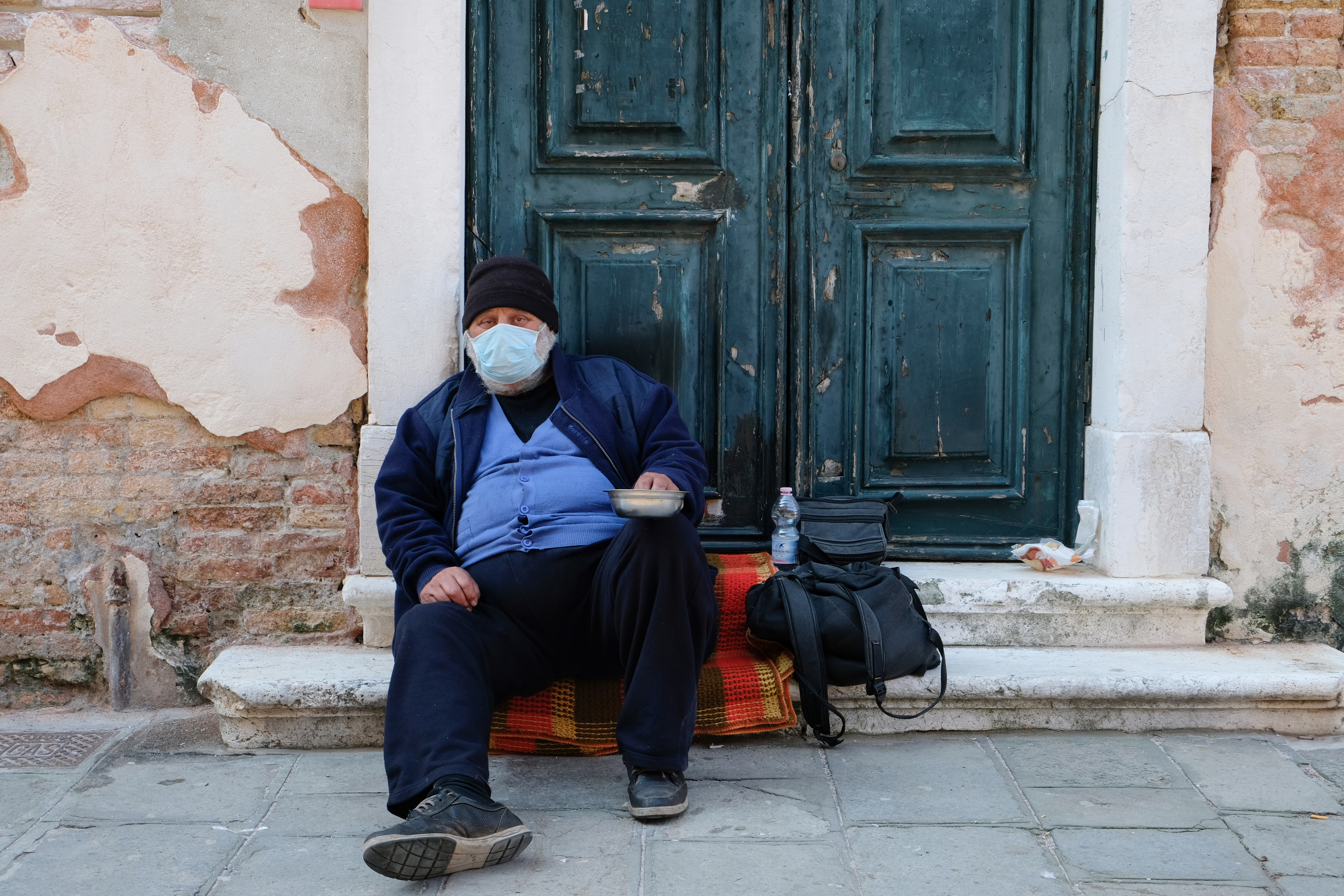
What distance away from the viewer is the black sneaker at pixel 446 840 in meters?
2.26

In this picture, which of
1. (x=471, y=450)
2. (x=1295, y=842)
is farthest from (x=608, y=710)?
(x=1295, y=842)

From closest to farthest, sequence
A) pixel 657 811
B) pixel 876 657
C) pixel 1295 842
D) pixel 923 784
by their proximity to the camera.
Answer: pixel 1295 842
pixel 657 811
pixel 923 784
pixel 876 657

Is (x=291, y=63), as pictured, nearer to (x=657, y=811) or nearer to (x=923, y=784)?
(x=657, y=811)

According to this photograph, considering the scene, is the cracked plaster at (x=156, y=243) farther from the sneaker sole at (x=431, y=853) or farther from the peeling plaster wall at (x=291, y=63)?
the sneaker sole at (x=431, y=853)

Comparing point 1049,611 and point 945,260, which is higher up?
point 945,260

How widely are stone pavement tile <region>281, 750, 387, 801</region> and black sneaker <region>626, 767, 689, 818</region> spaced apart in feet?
1.97

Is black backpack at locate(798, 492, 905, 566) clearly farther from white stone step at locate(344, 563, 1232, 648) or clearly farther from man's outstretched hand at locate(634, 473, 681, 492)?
man's outstretched hand at locate(634, 473, 681, 492)

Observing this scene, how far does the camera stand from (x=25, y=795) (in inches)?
110

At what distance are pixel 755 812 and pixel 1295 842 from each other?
118 centimetres

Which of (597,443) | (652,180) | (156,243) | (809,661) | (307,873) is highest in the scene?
(652,180)

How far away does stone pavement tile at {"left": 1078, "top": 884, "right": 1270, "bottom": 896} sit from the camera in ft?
7.35

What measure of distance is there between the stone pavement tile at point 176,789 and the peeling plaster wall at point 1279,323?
110 inches

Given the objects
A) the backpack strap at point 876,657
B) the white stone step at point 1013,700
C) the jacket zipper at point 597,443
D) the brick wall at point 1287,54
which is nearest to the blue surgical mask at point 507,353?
the jacket zipper at point 597,443

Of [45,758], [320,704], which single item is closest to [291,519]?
[320,704]
